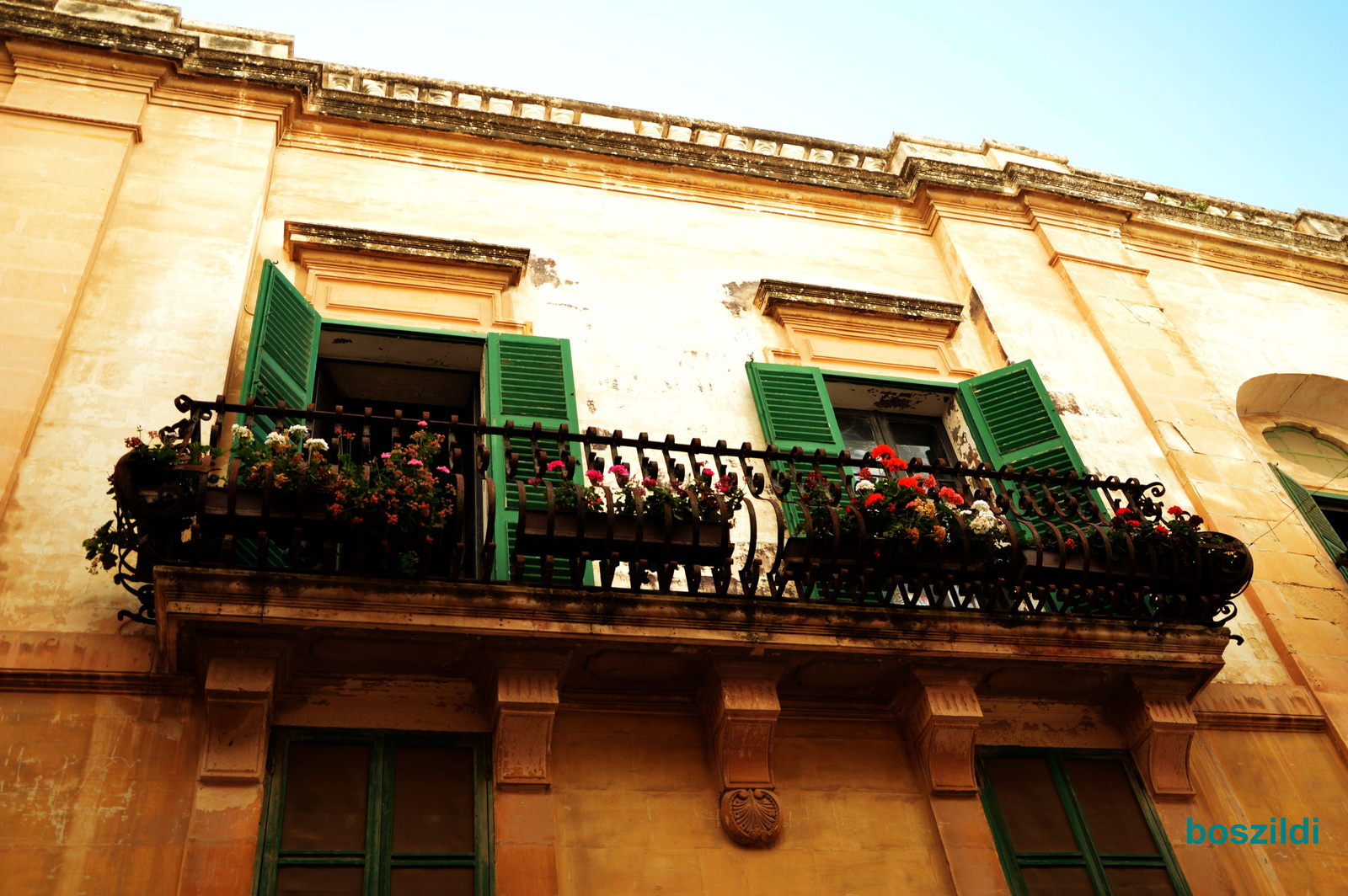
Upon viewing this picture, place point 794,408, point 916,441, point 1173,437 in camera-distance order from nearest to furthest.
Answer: point 794,408 → point 1173,437 → point 916,441

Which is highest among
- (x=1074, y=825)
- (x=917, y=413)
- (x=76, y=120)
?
(x=76, y=120)

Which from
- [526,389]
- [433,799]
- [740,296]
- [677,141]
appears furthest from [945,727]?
[677,141]

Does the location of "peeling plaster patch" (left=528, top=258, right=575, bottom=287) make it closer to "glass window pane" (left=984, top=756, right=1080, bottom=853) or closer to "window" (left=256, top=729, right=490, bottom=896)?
"window" (left=256, top=729, right=490, bottom=896)

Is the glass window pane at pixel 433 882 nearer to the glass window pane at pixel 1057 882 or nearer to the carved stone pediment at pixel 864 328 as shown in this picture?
the glass window pane at pixel 1057 882

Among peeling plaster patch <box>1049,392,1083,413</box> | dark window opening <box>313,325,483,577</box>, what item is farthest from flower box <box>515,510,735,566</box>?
peeling plaster patch <box>1049,392,1083,413</box>

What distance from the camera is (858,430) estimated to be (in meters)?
8.39

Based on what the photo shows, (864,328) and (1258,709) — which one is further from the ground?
(864,328)

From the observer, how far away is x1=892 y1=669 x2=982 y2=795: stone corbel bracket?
19.1 feet

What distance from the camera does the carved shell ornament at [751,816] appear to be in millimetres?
5430

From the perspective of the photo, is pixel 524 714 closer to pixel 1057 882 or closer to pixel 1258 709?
pixel 1057 882

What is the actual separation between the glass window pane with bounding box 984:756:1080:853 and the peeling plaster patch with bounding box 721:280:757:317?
12.4 feet

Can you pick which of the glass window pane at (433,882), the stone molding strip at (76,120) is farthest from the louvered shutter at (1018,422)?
the stone molding strip at (76,120)

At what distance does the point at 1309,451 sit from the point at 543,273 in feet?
21.0

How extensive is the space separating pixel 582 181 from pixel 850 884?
19.2 feet
